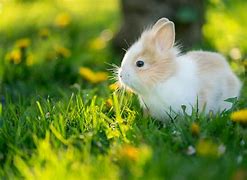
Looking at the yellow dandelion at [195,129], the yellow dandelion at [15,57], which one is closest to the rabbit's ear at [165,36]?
the yellow dandelion at [195,129]

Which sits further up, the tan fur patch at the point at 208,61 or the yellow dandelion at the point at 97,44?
the yellow dandelion at the point at 97,44

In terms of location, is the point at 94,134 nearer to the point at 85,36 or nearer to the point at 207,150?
the point at 207,150

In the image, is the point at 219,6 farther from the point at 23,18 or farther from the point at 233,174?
the point at 233,174

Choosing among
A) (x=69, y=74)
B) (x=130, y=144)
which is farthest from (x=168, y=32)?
(x=69, y=74)

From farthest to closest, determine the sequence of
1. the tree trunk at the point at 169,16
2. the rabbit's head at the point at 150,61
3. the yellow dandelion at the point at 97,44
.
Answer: the yellow dandelion at the point at 97,44, the tree trunk at the point at 169,16, the rabbit's head at the point at 150,61

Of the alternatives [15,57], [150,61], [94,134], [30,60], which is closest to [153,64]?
[150,61]

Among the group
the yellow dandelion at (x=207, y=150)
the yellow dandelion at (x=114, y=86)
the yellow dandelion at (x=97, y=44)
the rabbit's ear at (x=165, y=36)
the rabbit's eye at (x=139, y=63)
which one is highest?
the yellow dandelion at (x=97, y=44)

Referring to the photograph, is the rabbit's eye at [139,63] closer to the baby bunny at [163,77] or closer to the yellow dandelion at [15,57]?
the baby bunny at [163,77]
